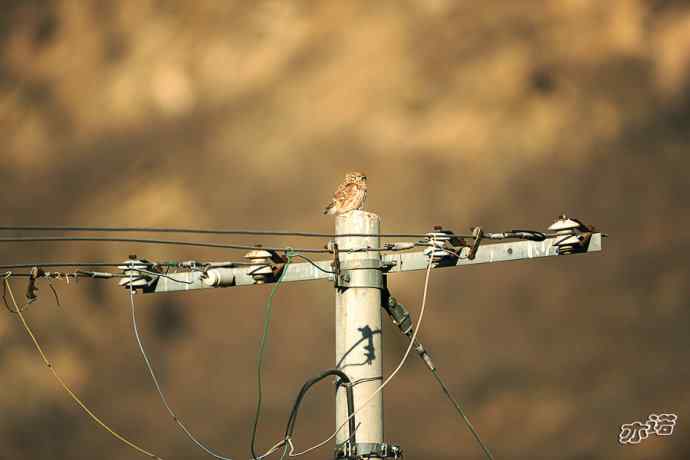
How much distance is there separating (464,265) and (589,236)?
1.33m

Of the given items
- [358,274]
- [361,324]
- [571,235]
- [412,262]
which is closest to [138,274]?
[358,274]

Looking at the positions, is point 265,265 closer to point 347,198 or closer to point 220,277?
point 220,277

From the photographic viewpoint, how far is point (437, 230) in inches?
557

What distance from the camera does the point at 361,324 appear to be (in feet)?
44.2

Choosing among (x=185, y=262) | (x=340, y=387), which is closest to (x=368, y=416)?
(x=340, y=387)

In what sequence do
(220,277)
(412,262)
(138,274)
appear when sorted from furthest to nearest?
(138,274)
(220,277)
(412,262)

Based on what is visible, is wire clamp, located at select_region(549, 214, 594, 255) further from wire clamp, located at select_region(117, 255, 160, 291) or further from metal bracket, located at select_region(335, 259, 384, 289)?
wire clamp, located at select_region(117, 255, 160, 291)

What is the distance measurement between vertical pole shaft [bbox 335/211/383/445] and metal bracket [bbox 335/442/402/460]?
8 centimetres

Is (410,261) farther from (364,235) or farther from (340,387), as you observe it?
(340,387)

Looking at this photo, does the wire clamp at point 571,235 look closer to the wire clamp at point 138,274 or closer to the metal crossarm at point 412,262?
the metal crossarm at point 412,262

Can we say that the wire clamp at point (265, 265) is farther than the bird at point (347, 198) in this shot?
No

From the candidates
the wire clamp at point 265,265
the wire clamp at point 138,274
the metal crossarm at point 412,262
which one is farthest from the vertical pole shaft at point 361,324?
the wire clamp at point 138,274

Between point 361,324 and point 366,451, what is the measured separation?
4.09 ft

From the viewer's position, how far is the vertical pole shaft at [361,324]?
13.4 metres
